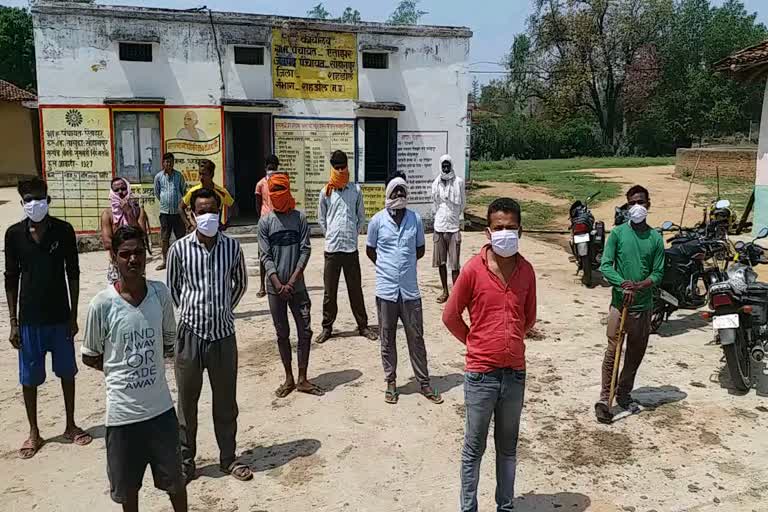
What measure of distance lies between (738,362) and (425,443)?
281 centimetres

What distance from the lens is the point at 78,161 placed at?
12672 mm

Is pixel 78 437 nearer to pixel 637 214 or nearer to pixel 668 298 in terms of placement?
pixel 637 214

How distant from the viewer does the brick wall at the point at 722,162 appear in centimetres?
2494

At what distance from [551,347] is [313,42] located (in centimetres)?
877

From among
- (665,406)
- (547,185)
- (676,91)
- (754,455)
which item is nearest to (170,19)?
(665,406)

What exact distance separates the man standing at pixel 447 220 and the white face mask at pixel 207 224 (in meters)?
4.85

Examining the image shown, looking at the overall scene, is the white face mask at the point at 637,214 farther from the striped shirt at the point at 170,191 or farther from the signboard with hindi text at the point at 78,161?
the signboard with hindi text at the point at 78,161

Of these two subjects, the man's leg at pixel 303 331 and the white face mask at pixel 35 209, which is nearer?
the white face mask at pixel 35 209

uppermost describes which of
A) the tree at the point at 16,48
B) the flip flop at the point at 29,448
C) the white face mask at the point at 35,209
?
the tree at the point at 16,48

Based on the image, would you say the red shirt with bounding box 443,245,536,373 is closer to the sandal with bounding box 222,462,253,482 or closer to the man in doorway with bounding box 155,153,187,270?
the sandal with bounding box 222,462,253,482

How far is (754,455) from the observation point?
4.99m

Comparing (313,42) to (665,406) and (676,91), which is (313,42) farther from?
(676,91)

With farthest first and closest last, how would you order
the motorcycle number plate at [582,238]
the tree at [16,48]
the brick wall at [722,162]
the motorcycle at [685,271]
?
the tree at [16,48], the brick wall at [722,162], the motorcycle number plate at [582,238], the motorcycle at [685,271]

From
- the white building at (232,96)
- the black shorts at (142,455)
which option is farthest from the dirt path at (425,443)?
the white building at (232,96)
